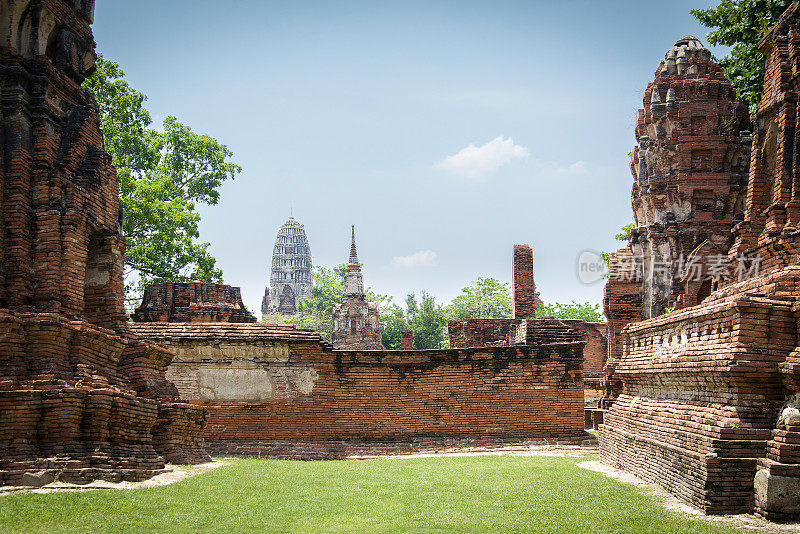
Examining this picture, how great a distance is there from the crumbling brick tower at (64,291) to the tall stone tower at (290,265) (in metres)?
93.8

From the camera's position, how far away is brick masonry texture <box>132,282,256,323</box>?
17484mm

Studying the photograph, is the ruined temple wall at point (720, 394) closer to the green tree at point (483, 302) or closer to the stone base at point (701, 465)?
the stone base at point (701, 465)

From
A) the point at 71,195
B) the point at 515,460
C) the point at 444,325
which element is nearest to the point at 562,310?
the point at 444,325

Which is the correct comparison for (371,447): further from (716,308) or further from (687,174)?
(687,174)

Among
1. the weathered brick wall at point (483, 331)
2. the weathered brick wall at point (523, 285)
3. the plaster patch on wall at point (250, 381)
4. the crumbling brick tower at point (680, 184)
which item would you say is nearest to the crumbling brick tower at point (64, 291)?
the plaster patch on wall at point (250, 381)

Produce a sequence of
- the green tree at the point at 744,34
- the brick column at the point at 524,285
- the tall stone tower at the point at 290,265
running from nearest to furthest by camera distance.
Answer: the green tree at the point at 744,34
the brick column at the point at 524,285
the tall stone tower at the point at 290,265

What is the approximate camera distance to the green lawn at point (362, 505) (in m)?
6.35

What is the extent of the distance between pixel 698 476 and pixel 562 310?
4201cm

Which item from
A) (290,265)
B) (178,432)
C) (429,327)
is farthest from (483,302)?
(290,265)

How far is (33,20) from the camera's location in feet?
31.8

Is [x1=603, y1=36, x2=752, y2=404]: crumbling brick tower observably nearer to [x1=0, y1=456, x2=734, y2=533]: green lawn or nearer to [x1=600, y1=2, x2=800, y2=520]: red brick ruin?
[x1=600, y1=2, x2=800, y2=520]: red brick ruin

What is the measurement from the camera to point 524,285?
86.4 feet

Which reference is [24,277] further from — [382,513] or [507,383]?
[507,383]

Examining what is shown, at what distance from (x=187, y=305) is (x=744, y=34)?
533 inches
